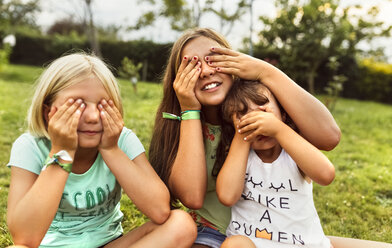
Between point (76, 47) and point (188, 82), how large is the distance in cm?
1984

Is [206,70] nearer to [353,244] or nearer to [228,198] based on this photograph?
[228,198]

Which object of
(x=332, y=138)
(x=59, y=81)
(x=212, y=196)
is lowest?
(x=212, y=196)

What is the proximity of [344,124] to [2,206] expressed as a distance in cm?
766

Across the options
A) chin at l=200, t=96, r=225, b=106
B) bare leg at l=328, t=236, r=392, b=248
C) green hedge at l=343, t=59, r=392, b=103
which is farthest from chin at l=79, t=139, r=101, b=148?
green hedge at l=343, t=59, r=392, b=103

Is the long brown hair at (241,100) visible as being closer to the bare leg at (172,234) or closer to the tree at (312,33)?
the bare leg at (172,234)

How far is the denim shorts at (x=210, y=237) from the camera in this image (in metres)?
2.23

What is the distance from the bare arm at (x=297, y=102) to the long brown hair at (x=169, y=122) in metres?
0.30

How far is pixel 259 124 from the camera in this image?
73.2 inches

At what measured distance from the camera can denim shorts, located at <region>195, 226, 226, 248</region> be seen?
7.31ft

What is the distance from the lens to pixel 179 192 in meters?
2.11

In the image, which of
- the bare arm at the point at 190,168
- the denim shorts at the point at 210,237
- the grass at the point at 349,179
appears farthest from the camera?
the grass at the point at 349,179

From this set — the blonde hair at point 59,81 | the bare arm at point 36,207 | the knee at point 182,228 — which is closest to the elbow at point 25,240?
the bare arm at point 36,207

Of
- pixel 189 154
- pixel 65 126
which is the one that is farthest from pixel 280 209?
pixel 65 126

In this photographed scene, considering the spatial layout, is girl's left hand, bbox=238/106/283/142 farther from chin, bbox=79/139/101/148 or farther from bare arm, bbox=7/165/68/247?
bare arm, bbox=7/165/68/247
